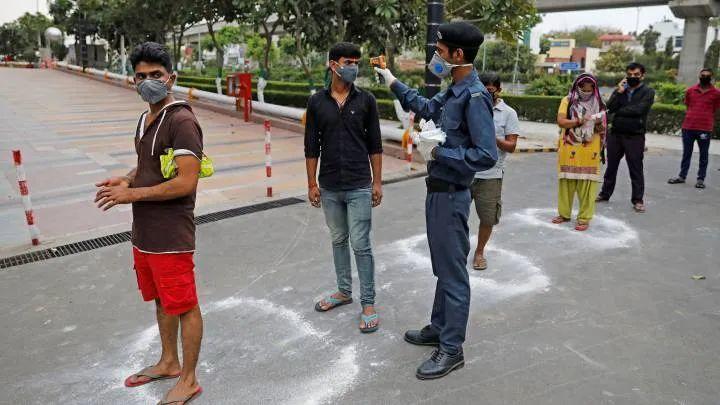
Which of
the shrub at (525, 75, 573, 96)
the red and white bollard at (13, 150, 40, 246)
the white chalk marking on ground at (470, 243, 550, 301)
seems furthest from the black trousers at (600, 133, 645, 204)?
the shrub at (525, 75, 573, 96)

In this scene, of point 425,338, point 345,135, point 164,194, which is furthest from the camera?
point 345,135

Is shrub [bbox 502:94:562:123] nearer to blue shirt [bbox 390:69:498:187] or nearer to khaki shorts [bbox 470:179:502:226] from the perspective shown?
khaki shorts [bbox 470:179:502:226]

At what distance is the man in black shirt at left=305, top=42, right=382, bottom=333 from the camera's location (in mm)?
3836

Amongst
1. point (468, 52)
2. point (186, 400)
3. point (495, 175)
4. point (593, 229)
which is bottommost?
point (186, 400)

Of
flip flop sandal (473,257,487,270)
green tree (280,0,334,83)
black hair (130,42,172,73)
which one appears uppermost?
green tree (280,0,334,83)

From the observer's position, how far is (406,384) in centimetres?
326

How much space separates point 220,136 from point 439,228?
10.4 meters

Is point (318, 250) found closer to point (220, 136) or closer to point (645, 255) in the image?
point (645, 255)

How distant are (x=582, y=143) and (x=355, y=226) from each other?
11.7 ft

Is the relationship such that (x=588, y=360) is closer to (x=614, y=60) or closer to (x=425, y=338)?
(x=425, y=338)

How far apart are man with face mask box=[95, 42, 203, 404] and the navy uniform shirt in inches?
45.3

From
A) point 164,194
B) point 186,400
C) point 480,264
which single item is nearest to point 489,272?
point 480,264

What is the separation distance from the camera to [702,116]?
8.45 m

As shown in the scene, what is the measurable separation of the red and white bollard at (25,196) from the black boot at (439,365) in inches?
169
